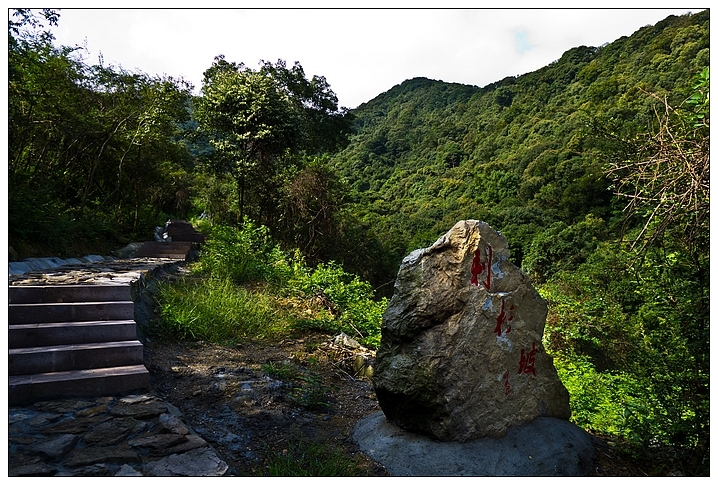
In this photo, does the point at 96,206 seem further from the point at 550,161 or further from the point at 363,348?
the point at 550,161

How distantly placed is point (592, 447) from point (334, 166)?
29.3ft

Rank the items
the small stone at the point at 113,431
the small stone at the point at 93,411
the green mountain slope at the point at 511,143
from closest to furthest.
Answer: the small stone at the point at 113,431, the small stone at the point at 93,411, the green mountain slope at the point at 511,143

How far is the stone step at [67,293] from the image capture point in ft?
12.3

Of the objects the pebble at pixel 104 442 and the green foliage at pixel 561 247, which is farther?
the green foliage at pixel 561 247

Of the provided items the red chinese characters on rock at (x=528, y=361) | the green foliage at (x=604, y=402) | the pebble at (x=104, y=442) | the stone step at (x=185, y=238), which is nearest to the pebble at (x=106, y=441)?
the pebble at (x=104, y=442)

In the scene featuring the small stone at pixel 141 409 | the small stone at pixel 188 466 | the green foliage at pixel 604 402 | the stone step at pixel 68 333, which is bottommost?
the green foliage at pixel 604 402

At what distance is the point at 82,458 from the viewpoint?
2.26 metres

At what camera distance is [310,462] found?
2.57 meters

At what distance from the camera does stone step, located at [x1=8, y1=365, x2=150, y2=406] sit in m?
2.81

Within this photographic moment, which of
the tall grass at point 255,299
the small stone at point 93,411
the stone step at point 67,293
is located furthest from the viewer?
the tall grass at point 255,299

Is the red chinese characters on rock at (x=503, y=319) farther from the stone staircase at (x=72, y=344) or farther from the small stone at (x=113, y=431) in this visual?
the stone staircase at (x=72, y=344)

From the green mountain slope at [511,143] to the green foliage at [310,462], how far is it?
9234 millimetres

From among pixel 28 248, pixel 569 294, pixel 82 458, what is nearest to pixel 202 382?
pixel 82 458

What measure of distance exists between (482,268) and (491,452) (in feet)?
3.59
